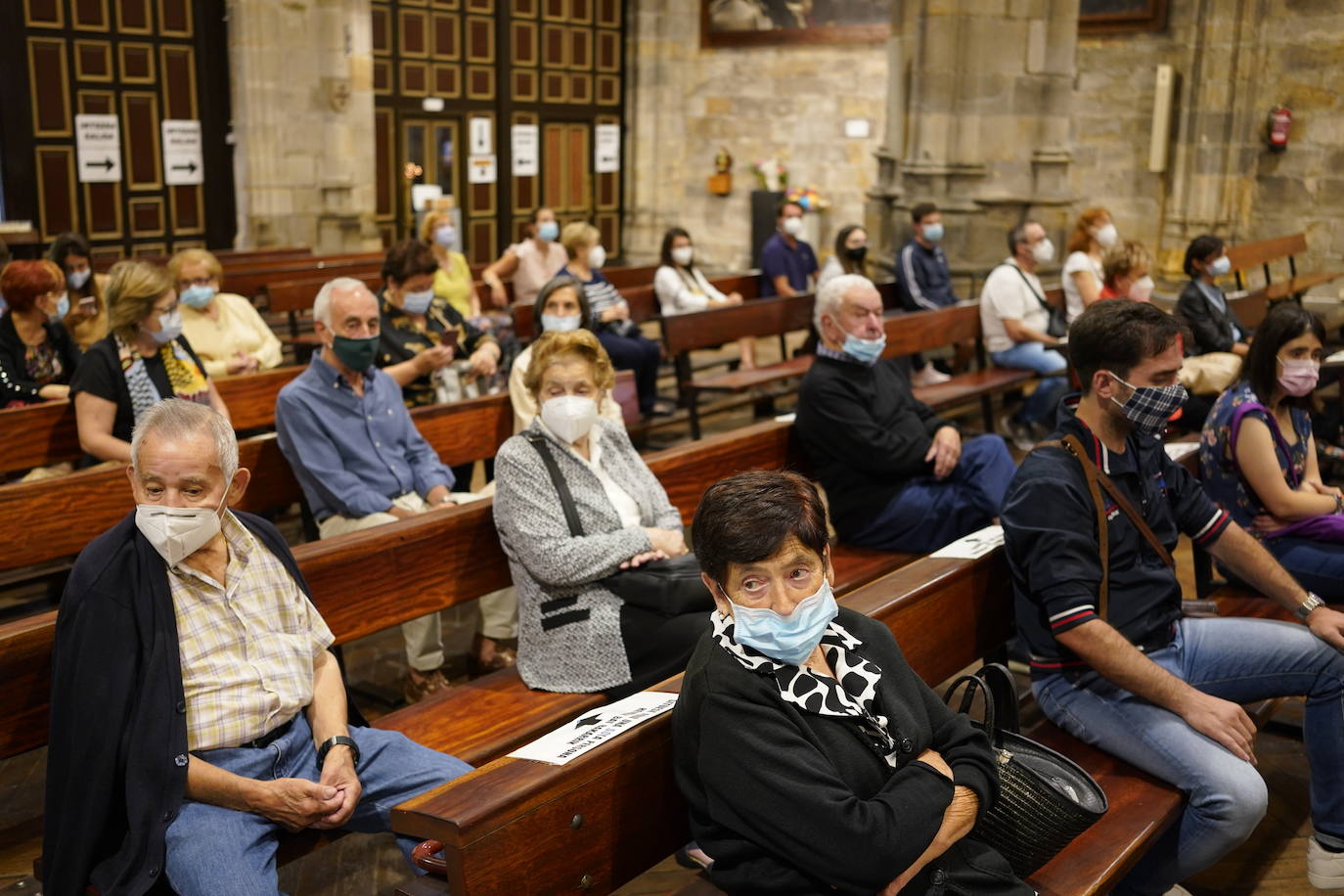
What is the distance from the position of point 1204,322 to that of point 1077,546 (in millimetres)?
5474

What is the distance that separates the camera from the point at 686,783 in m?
2.31

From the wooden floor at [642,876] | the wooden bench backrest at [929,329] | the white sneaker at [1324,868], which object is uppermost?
the wooden bench backrest at [929,329]

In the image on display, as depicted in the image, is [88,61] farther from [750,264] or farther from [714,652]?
[714,652]

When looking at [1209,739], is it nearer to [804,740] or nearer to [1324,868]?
[1324,868]

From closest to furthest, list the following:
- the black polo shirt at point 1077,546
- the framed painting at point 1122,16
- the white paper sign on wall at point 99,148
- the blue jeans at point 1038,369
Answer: the black polo shirt at point 1077,546 → the blue jeans at point 1038,369 → the white paper sign on wall at point 99,148 → the framed painting at point 1122,16

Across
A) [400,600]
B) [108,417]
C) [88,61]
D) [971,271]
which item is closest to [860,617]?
[400,600]

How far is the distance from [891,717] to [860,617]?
204mm

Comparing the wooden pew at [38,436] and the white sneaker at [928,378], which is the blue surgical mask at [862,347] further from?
the white sneaker at [928,378]

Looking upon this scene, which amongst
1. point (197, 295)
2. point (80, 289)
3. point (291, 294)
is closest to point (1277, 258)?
point (291, 294)

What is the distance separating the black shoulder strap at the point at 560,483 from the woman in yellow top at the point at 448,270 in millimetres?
4700

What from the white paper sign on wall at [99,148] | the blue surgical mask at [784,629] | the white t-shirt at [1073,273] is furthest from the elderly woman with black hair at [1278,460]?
the white paper sign on wall at [99,148]

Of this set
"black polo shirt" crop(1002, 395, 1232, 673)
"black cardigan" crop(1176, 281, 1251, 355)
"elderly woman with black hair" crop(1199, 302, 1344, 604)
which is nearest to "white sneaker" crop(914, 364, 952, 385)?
"black cardigan" crop(1176, 281, 1251, 355)

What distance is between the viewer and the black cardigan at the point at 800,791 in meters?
2.16

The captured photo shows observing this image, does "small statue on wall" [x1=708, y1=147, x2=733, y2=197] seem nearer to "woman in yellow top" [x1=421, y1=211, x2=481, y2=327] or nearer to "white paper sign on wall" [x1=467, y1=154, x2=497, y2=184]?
"white paper sign on wall" [x1=467, y1=154, x2=497, y2=184]
